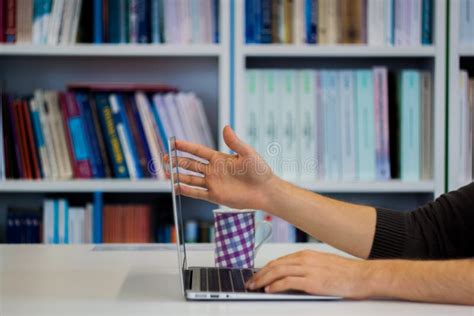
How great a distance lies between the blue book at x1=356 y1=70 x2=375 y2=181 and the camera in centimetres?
223

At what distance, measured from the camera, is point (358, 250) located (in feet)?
4.05

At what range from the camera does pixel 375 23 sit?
2232 mm

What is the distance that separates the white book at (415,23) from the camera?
7.33ft

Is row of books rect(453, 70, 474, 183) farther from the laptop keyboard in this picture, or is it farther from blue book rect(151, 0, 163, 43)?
the laptop keyboard

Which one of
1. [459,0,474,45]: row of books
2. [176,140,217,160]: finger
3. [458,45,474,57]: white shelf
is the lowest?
[176,140,217,160]: finger

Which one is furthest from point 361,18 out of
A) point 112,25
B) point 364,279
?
point 364,279

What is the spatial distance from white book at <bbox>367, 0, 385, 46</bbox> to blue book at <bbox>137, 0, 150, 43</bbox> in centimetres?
70

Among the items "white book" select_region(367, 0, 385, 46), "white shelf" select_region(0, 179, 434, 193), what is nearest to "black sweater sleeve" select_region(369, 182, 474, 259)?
"white shelf" select_region(0, 179, 434, 193)

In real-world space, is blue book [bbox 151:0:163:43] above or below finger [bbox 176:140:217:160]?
above

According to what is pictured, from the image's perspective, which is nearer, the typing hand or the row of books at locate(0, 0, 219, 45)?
the typing hand

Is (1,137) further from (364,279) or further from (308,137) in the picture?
(364,279)

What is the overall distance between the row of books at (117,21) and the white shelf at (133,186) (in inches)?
17.5

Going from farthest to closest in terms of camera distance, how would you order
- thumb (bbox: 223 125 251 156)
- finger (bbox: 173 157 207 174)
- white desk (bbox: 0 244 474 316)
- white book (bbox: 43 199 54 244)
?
white book (bbox: 43 199 54 244) → finger (bbox: 173 157 207 174) → thumb (bbox: 223 125 251 156) → white desk (bbox: 0 244 474 316)

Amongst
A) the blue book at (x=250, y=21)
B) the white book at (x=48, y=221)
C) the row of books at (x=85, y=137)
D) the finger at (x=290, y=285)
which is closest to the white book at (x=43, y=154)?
the row of books at (x=85, y=137)
